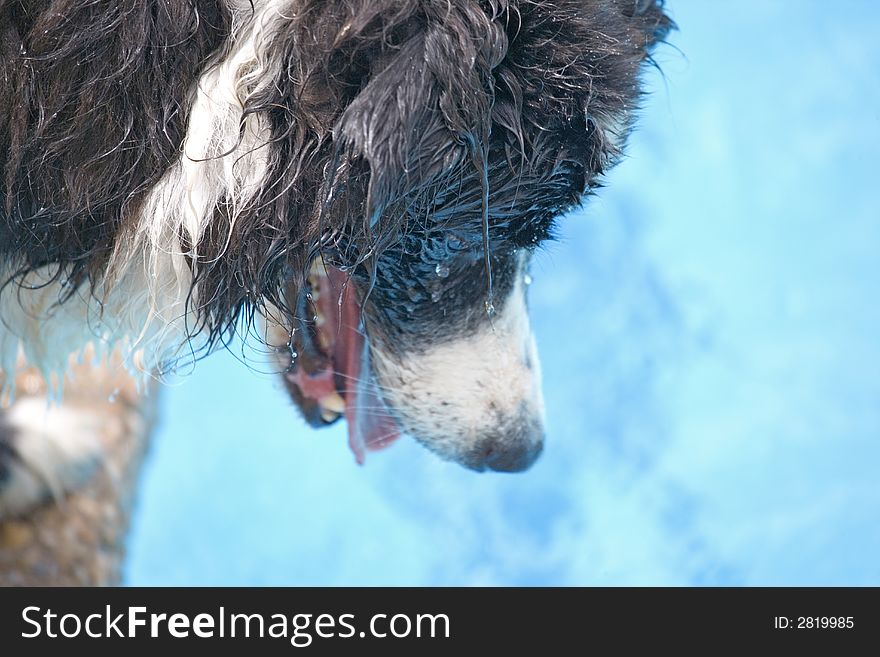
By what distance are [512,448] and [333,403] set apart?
0.39m

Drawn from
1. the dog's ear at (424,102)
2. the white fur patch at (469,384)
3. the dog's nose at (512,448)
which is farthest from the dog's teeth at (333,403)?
the dog's ear at (424,102)

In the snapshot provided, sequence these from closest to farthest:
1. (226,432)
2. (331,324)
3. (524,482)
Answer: (331,324) → (524,482) → (226,432)

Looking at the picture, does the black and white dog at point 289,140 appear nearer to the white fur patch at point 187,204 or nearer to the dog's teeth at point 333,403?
the white fur patch at point 187,204

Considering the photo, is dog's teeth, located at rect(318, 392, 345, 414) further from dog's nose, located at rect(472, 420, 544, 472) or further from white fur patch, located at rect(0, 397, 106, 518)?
white fur patch, located at rect(0, 397, 106, 518)

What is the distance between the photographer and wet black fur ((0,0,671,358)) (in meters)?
1.11

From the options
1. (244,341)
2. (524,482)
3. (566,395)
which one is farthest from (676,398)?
(244,341)

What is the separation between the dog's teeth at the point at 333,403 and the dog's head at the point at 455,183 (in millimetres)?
69

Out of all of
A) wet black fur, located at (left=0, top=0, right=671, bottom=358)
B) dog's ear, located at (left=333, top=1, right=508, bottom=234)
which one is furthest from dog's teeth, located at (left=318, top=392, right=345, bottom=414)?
dog's ear, located at (left=333, top=1, right=508, bottom=234)

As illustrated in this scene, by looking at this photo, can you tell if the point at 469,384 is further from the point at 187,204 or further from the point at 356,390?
the point at 187,204

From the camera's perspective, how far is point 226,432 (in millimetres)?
2832

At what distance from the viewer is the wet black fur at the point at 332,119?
1.11 m

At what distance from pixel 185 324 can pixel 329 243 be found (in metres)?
0.36

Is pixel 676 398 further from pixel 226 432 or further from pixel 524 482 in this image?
pixel 226 432

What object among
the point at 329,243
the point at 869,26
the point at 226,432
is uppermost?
the point at 869,26
